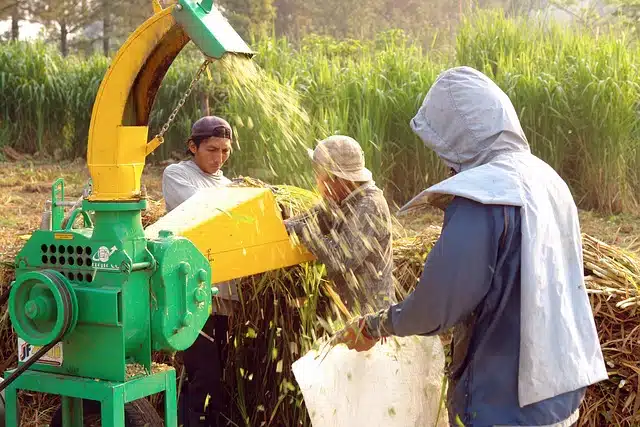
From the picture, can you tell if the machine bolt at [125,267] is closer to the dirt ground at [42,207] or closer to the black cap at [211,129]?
the black cap at [211,129]

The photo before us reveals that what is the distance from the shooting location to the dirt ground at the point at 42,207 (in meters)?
6.30

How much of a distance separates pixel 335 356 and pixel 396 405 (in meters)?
0.28

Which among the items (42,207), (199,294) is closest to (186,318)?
(199,294)

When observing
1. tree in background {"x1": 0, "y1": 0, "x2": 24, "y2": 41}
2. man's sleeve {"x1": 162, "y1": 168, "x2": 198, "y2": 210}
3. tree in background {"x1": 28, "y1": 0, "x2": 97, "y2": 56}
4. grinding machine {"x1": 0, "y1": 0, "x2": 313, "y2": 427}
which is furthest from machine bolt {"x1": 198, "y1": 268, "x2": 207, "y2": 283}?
tree in background {"x1": 28, "y1": 0, "x2": 97, "y2": 56}

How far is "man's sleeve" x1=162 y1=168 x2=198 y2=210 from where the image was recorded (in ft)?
12.6

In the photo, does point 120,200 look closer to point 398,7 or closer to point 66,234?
point 66,234

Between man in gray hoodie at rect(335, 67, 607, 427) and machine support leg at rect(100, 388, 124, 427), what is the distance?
0.79 m

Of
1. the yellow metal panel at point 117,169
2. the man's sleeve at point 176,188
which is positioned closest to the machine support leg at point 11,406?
the yellow metal panel at point 117,169

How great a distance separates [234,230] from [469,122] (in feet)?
3.52

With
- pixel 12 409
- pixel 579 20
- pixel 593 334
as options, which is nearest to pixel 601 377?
pixel 593 334

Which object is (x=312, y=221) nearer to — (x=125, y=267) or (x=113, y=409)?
(x=125, y=267)

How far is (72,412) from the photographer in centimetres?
262

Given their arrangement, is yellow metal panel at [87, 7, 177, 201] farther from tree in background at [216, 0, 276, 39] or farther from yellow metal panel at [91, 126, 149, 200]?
tree in background at [216, 0, 276, 39]

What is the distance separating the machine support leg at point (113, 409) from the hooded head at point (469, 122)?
112 centimetres
